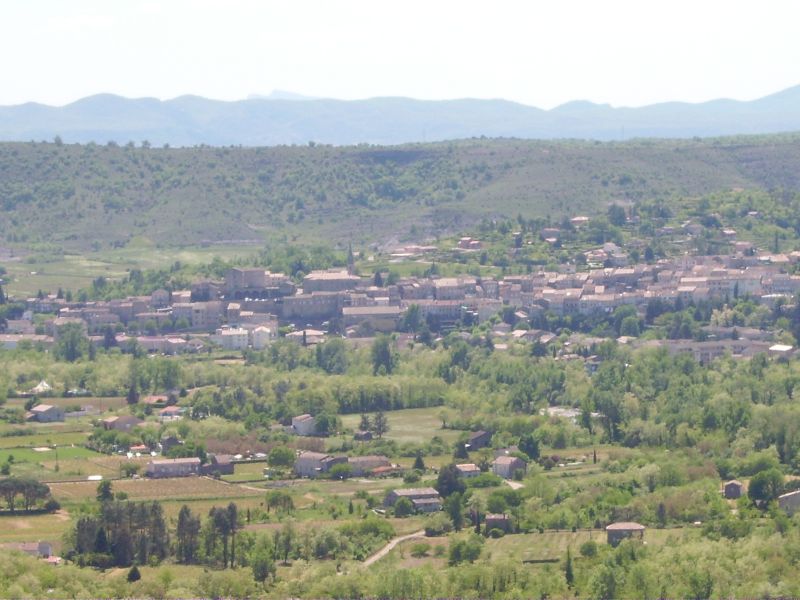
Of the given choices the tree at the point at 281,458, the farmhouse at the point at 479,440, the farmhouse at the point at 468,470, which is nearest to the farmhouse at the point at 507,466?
the farmhouse at the point at 468,470

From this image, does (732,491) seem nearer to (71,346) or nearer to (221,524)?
(221,524)

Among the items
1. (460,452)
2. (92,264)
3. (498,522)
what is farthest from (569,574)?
(92,264)

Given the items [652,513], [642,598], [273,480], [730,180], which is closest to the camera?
[642,598]

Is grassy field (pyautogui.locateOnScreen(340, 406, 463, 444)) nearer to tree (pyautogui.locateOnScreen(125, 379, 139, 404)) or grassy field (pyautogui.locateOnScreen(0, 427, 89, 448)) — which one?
tree (pyautogui.locateOnScreen(125, 379, 139, 404))

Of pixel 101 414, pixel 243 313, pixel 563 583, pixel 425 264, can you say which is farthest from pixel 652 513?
pixel 425 264

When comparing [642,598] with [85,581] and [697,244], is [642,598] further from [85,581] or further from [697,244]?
[697,244]

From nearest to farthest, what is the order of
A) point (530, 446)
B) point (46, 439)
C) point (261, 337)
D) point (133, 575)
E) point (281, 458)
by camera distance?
point (133, 575), point (281, 458), point (530, 446), point (46, 439), point (261, 337)
